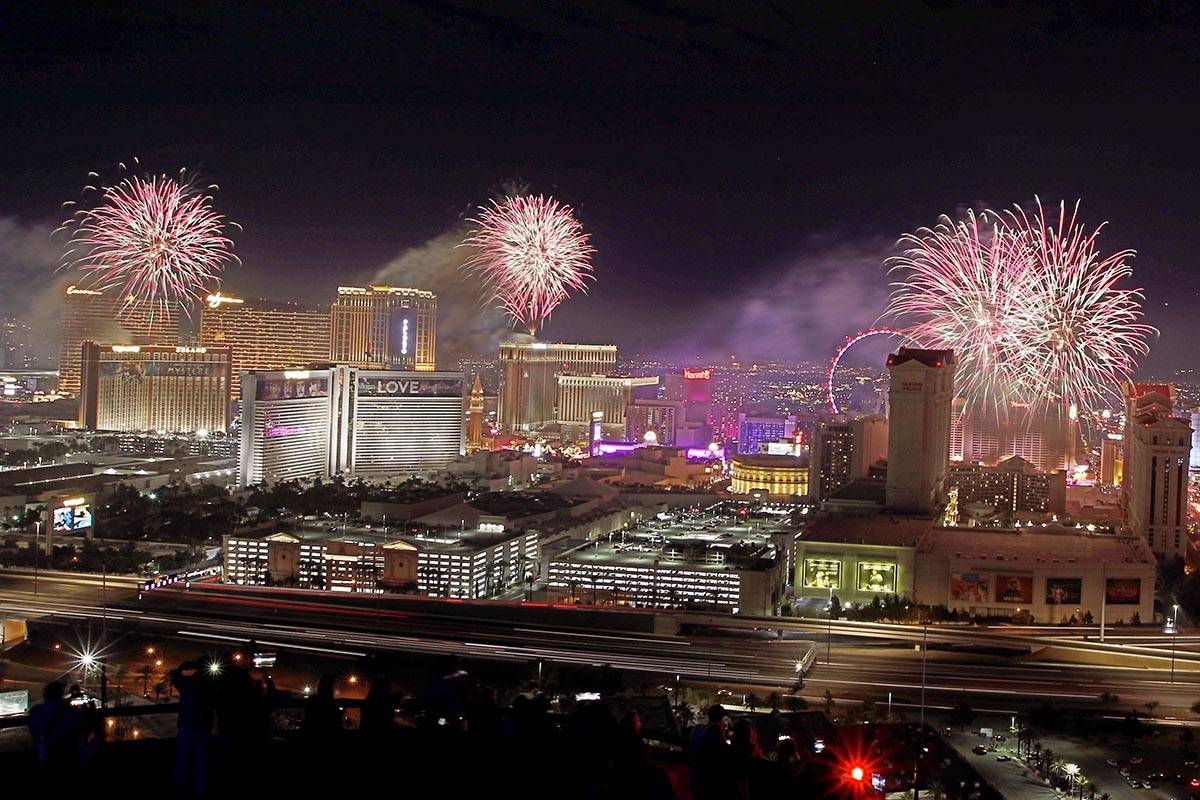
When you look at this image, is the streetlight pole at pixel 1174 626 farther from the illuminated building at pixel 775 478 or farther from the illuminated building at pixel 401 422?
the illuminated building at pixel 401 422

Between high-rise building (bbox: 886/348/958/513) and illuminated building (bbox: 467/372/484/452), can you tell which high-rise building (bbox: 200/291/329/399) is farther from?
high-rise building (bbox: 886/348/958/513)

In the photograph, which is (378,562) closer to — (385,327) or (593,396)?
(385,327)

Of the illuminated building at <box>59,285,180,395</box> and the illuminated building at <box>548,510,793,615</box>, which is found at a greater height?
the illuminated building at <box>59,285,180,395</box>

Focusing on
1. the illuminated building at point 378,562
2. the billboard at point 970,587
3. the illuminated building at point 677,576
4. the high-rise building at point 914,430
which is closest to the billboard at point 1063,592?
the billboard at point 970,587

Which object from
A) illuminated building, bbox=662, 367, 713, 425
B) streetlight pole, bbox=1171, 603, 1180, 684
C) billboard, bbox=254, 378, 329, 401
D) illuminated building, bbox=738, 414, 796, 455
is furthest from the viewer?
illuminated building, bbox=662, 367, 713, 425

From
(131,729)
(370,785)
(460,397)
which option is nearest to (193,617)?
(131,729)

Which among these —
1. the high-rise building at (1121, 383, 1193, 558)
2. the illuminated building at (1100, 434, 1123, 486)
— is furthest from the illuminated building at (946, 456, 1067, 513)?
the high-rise building at (1121, 383, 1193, 558)

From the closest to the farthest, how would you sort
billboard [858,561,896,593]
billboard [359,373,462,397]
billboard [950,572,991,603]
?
1. billboard [950,572,991,603]
2. billboard [858,561,896,593]
3. billboard [359,373,462,397]
